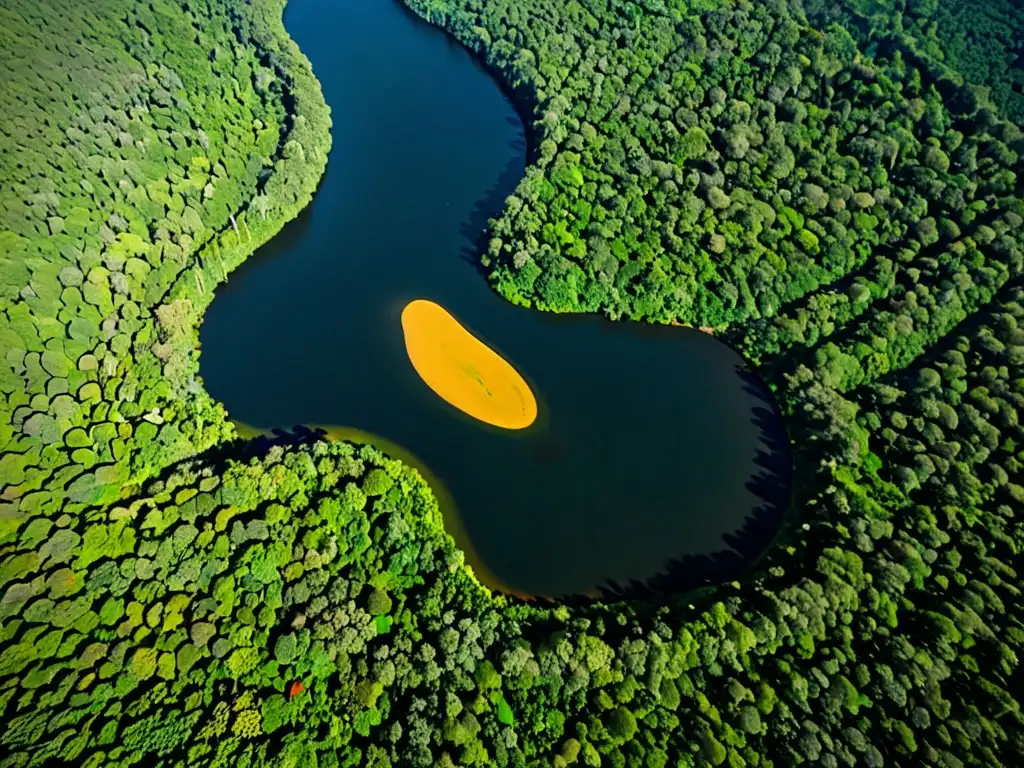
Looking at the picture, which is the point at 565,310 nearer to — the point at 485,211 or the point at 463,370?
the point at 463,370

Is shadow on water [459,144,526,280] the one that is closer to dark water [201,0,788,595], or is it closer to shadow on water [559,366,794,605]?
dark water [201,0,788,595]

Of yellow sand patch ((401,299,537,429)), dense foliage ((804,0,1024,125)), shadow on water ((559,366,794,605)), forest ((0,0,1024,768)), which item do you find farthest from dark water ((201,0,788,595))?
dense foliage ((804,0,1024,125))

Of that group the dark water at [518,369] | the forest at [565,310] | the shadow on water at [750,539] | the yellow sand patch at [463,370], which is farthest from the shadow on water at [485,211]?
the shadow on water at [750,539]

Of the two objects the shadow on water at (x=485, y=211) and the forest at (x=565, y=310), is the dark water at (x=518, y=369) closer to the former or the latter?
the shadow on water at (x=485, y=211)

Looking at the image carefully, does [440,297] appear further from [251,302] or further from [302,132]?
[302,132]

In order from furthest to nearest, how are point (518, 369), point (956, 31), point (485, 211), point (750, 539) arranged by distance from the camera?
point (956, 31), point (485, 211), point (518, 369), point (750, 539)

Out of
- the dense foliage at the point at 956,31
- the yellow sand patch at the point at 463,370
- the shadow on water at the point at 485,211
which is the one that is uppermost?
the dense foliage at the point at 956,31

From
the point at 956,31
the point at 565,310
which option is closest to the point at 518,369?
the point at 565,310
